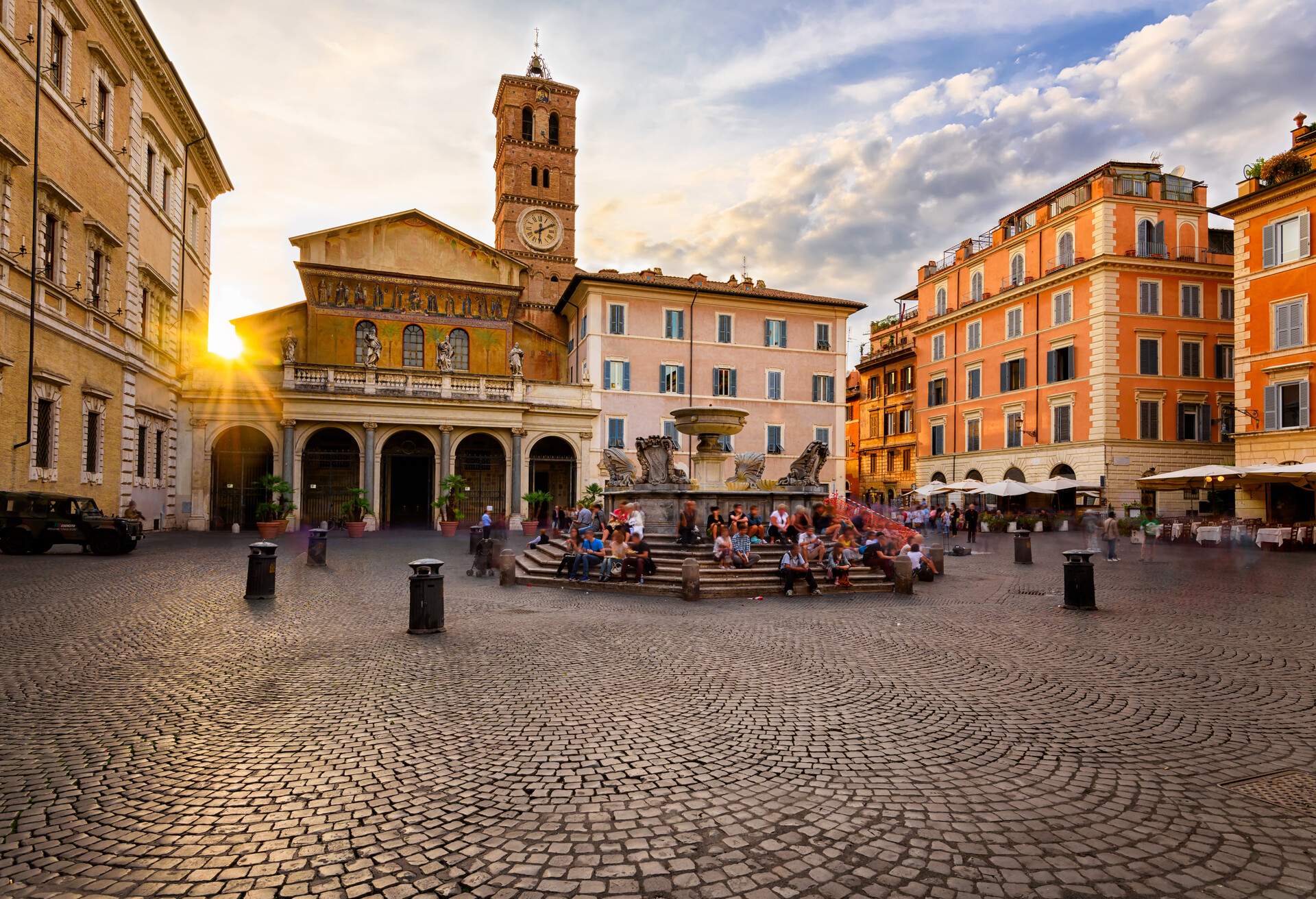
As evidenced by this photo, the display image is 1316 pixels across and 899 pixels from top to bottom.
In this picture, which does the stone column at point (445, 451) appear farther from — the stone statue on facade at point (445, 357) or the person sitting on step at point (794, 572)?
the person sitting on step at point (794, 572)

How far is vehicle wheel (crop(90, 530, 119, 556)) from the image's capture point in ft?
52.6

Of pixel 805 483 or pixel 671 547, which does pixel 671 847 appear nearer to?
pixel 671 547

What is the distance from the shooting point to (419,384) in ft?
102

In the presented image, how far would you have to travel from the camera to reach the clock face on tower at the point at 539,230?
4931cm

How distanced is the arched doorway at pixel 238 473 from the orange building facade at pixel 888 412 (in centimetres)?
3592

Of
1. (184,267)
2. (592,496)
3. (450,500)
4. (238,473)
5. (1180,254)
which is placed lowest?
(450,500)

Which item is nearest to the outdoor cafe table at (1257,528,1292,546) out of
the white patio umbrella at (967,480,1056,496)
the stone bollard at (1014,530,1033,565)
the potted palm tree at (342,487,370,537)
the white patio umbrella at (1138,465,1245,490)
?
the white patio umbrella at (1138,465,1245,490)

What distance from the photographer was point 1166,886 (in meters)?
3.15

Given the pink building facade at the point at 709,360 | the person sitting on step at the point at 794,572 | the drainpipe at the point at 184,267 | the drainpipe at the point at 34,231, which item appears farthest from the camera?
the pink building facade at the point at 709,360

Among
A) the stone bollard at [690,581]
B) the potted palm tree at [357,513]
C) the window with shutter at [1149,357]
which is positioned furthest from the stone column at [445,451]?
the window with shutter at [1149,357]

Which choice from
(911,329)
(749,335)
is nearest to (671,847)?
(749,335)

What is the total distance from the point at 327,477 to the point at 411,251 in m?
11.3

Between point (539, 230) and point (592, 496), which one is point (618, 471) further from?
point (539, 230)

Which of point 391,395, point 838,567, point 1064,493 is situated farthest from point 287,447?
point 1064,493
